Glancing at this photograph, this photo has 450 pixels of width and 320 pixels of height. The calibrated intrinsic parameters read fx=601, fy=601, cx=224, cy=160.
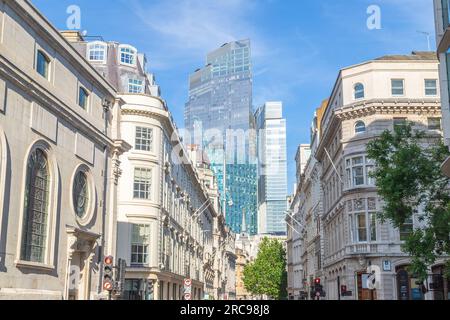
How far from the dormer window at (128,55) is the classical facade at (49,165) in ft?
70.1

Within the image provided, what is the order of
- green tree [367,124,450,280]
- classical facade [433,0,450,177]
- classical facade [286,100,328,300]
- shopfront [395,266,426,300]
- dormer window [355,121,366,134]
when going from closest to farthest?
classical facade [433,0,450,177] < green tree [367,124,450,280] < shopfront [395,266,426,300] < dormer window [355,121,366,134] < classical facade [286,100,328,300]

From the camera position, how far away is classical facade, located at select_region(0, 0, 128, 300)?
24.7m

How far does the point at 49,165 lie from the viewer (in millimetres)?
28938

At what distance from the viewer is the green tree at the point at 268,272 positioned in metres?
120

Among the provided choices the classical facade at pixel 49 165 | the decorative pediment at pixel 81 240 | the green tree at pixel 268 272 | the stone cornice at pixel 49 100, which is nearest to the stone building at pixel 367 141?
the classical facade at pixel 49 165

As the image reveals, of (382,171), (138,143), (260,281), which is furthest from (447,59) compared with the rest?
(260,281)

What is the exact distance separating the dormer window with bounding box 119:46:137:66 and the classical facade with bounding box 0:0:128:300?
21.4m

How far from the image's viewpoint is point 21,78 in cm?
2527

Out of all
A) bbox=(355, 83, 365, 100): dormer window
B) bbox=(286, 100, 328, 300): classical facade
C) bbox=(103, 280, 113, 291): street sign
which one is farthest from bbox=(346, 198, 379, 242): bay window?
bbox=(103, 280, 113, 291): street sign

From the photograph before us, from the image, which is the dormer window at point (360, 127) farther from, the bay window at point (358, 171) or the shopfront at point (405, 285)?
the shopfront at point (405, 285)

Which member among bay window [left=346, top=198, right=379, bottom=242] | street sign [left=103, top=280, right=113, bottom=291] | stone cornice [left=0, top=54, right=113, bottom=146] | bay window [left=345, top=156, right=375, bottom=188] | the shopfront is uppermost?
bay window [left=345, top=156, right=375, bottom=188]

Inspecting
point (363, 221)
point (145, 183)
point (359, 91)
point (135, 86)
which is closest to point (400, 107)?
point (359, 91)

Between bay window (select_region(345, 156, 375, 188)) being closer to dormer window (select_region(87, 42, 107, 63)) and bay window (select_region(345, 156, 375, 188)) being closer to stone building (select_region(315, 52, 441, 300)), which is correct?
stone building (select_region(315, 52, 441, 300))
